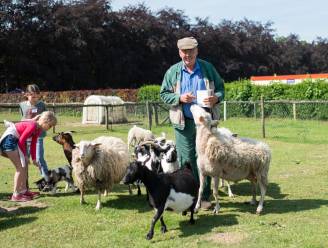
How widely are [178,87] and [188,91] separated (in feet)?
0.56

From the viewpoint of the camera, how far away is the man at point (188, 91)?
7.39 meters

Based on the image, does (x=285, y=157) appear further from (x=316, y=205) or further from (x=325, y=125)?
(x=325, y=125)

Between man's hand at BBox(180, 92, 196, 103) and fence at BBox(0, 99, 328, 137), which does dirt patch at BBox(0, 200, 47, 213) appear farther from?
fence at BBox(0, 99, 328, 137)

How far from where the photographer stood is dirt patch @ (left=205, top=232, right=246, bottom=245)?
5934 mm

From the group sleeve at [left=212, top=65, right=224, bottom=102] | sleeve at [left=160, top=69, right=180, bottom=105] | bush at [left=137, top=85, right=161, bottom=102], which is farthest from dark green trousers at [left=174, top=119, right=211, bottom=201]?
bush at [left=137, top=85, right=161, bottom=102]

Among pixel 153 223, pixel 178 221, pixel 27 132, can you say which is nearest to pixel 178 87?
pixel 178 221

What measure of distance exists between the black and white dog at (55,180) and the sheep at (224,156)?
10.0ft

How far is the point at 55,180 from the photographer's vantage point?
9234 mm

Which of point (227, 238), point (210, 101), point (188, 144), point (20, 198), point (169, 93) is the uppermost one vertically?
point (169, 93)

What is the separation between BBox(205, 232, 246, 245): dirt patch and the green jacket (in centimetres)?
190

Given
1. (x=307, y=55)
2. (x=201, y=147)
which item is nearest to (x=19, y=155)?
(x=201, y=147)

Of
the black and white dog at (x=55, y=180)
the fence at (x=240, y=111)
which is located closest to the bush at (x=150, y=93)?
the fence at (x=240, y=111)

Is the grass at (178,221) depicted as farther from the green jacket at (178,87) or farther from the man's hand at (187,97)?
the man's hand at (187,97)

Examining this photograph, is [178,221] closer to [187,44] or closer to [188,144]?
[188,144]
